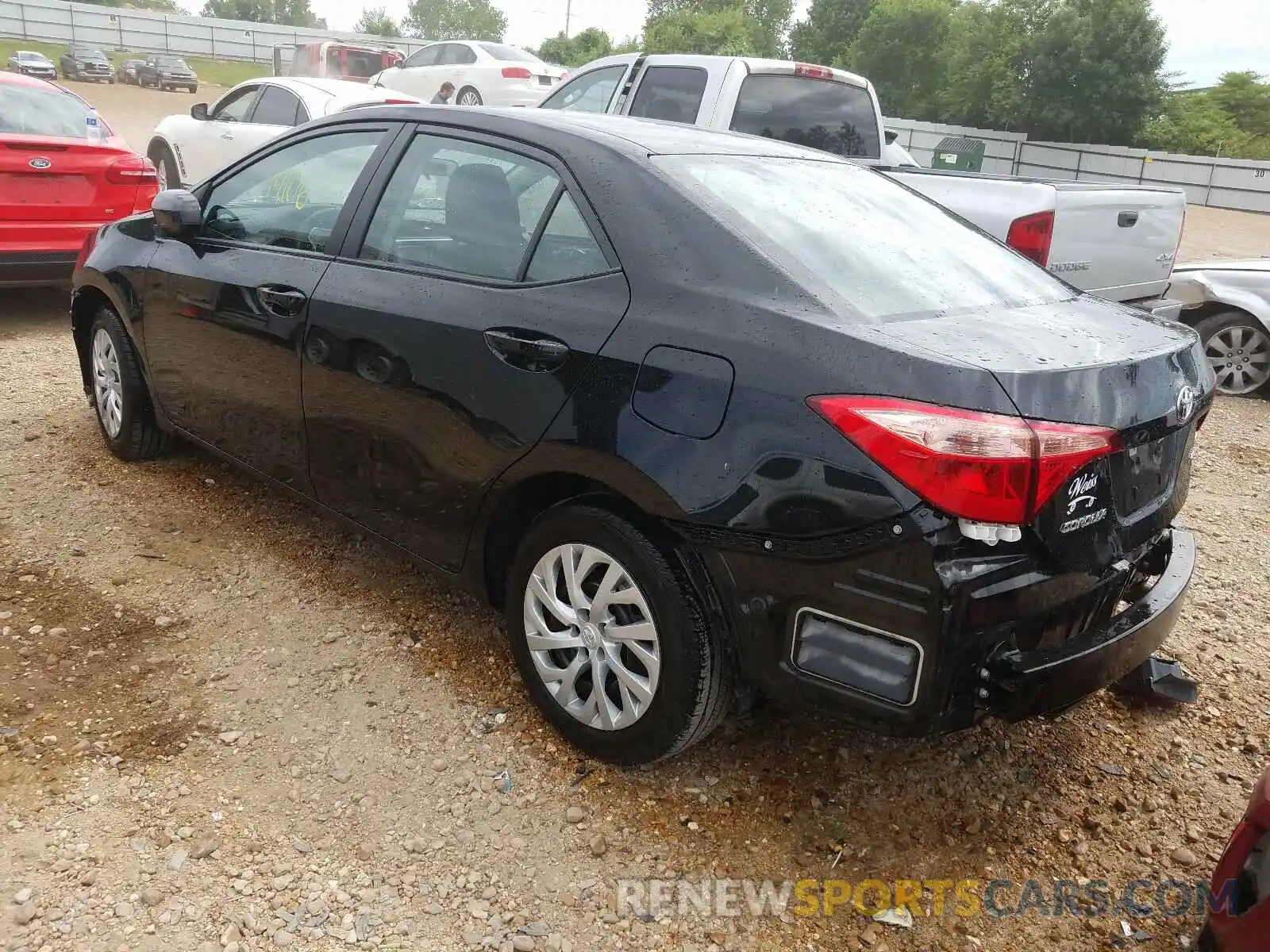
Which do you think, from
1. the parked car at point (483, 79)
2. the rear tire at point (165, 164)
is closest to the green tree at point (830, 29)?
the parked car at point (483, 79)

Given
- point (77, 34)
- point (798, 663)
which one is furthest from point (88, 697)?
point (77, 34)

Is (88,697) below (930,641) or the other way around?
below

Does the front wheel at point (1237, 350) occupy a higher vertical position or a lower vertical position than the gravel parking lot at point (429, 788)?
higher

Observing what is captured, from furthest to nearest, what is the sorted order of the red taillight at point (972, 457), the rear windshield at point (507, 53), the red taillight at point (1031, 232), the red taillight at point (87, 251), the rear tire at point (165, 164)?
1. the rear windshield at point (507, 53)
2. the rear tire at point (165, 164)
3. the red taillight at point (1031, 232)
4. the red taillight at point (87, 251)
5. the red taillight at point (972, 457)

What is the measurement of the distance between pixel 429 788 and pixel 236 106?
9.07 metres

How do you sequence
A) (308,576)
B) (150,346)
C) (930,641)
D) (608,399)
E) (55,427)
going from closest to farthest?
(930,641)
(608,399)
(308,576)
(150,346)
(55,427)

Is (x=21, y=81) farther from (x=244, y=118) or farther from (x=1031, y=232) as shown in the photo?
(x=1031, y=232)

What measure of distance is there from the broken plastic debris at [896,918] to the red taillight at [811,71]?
6.26 meters

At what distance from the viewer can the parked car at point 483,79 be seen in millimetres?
14312

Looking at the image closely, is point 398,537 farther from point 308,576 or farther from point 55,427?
point 55,427

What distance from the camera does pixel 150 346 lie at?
423cm

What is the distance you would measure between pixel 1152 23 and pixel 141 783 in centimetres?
4959

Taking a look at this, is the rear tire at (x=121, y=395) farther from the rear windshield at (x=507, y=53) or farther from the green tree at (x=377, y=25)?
the green tree at (x=377, y=25)

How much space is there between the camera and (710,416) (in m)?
2.33
